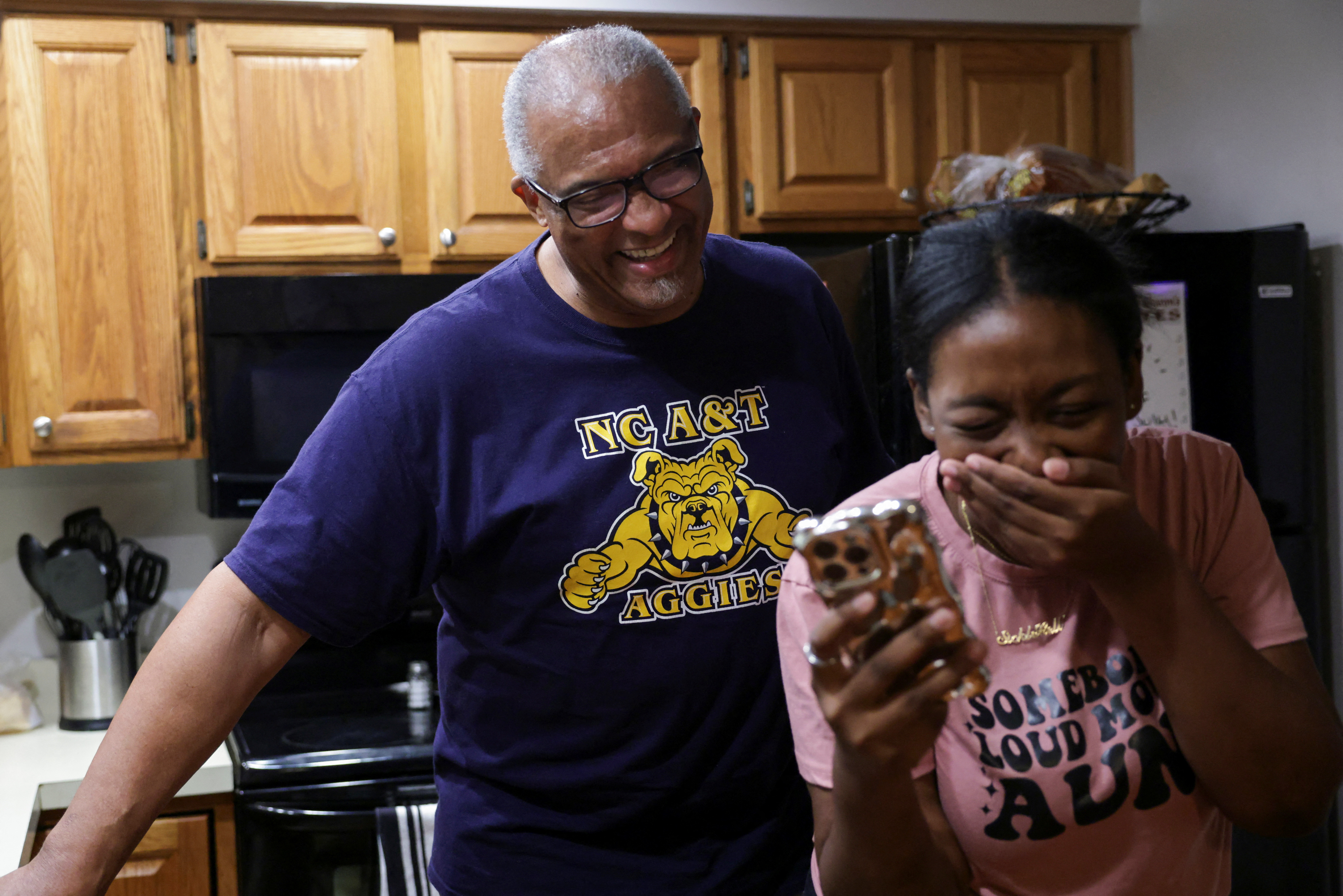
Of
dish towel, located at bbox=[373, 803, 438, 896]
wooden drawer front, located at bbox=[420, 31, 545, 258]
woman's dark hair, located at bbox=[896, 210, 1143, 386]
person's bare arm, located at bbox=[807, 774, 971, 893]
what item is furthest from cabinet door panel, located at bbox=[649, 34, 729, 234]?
person's bare arm, located at bbox=[807, 774, 971, 893]

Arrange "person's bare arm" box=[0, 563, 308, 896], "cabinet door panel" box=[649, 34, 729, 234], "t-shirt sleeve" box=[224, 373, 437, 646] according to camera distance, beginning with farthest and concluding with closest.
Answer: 1. "cabinet door panel" box=[649, 34, 729, 234]
2. "t-shirt sleeve" box=[224, 373, 437, 646]
3. "person's bare arm" box=[0, 563, 308, 896]

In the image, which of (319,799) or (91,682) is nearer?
(319,799)

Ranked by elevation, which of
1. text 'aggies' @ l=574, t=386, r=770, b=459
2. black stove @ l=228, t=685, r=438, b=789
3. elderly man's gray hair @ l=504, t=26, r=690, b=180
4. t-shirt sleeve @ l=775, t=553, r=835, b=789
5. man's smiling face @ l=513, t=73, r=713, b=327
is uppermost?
elderly man's gray hair @ l=504, t=26, r=690, b=180

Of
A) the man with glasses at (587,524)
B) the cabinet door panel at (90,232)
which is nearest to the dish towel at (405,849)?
the man with glasses at (587,524)

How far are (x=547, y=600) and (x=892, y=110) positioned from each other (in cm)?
180

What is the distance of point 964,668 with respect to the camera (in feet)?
2.10

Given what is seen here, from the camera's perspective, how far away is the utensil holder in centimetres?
245

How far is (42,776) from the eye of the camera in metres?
2.12

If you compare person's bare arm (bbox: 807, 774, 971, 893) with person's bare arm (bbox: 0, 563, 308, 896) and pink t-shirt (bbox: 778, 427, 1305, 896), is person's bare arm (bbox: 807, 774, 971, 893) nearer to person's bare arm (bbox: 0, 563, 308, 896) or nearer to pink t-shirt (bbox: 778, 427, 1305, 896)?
pink t-shirt (bbox: 778, 427, 1305, 896)

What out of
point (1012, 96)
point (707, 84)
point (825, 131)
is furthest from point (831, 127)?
point (1012, 96)

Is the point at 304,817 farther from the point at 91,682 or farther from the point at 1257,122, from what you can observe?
the point at 1257,122

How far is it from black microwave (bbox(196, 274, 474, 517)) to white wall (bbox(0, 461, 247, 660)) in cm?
38

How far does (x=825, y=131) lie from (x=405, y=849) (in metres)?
1.66

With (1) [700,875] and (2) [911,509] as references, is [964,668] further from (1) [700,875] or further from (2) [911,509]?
(1) [700,875]
